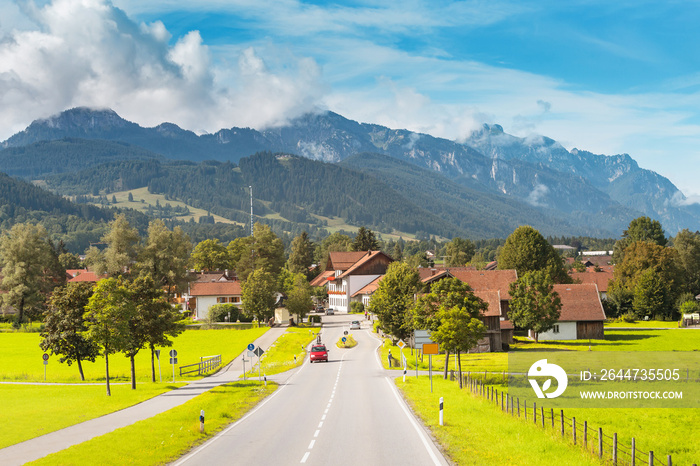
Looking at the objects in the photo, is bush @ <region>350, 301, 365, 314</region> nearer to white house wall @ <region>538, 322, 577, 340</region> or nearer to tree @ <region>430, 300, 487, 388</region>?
white house wall @ <region>538, 322, 577, 340</region>

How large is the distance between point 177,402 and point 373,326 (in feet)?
219

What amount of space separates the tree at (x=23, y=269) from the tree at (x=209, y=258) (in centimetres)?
6407

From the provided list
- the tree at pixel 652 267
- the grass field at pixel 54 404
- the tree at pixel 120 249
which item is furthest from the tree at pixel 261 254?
the grass field at pixel 54 404

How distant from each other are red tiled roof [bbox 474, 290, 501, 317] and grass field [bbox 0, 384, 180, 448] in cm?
4155

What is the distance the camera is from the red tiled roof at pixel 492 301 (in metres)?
76.2

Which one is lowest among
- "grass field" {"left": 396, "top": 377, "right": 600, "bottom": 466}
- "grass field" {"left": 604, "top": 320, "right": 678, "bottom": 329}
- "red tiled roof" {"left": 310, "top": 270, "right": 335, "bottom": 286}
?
"grass field" {"left": 604, "top": 320, "right": 678, "bottom": 329}

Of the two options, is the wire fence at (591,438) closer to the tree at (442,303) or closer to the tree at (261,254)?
the tree at (442,303)

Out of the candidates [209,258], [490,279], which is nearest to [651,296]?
[490,279]

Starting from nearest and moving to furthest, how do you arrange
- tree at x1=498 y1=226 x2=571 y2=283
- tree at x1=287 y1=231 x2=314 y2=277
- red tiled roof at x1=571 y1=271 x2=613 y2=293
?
tree at x1=498 y1=226 x2=571 y2=283, red tiled roof at x1=571 y1=271 x2=613 y2=293, tree at x1=287 y1=231 x2=314 y2=277

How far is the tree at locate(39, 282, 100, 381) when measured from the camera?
49.4 metres

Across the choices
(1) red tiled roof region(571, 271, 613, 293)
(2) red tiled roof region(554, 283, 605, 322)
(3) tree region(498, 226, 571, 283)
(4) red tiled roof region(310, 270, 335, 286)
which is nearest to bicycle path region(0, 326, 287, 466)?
(2) red tiled roof region(554, 283, 605, 322)

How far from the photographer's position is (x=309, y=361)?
6681cm

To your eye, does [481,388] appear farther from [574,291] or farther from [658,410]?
[574,291]

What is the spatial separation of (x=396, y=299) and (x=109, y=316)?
37.6 m
